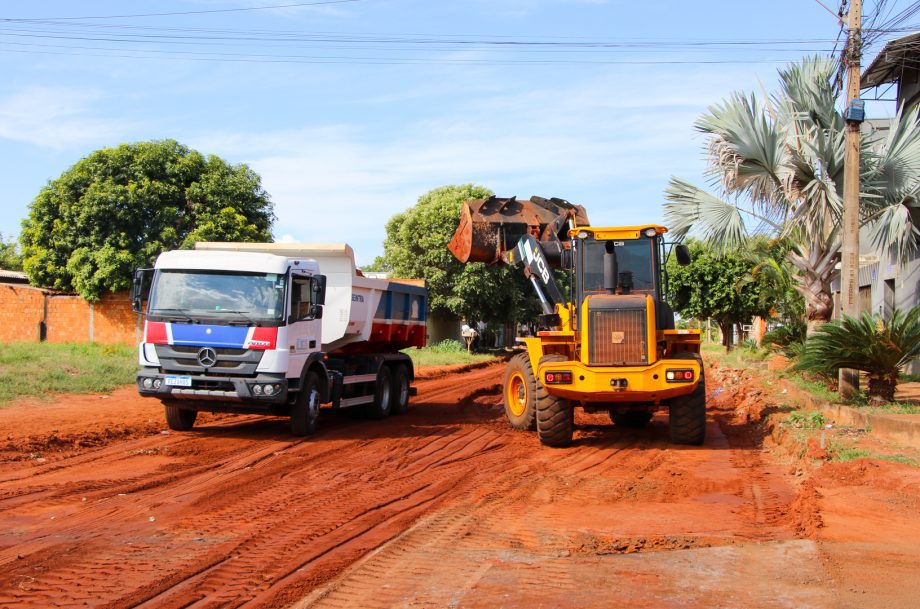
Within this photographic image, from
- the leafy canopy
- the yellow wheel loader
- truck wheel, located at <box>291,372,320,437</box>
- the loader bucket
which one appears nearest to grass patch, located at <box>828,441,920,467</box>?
the yellow wheel loader

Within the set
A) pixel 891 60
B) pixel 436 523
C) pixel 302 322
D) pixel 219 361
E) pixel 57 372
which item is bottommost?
pixel 436 523

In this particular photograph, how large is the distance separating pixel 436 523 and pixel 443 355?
29849 millimetres

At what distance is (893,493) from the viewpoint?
29.6 feet

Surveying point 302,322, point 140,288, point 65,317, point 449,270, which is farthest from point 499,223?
point 449,270

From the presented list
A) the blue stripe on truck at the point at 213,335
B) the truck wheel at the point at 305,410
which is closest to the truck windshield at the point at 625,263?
the truck wheel at the point at 305,410

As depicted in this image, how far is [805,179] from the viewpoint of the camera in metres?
17.0

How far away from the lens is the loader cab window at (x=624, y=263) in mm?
13227

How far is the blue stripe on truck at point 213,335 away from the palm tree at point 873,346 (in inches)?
361

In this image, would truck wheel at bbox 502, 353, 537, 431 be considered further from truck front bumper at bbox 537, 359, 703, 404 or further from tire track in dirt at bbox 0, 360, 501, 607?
truck front bumper at bbox 537, 359, 703, 404

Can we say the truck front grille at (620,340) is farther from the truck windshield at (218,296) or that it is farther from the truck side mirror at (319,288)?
the truck windshield at (218,296)

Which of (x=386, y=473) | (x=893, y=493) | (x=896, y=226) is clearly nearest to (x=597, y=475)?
(x=386, y=473)

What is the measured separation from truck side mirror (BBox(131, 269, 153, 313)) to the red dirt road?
79.5 inches

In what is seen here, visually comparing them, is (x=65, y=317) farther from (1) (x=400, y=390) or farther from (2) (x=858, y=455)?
(2) (x=858, y=455)

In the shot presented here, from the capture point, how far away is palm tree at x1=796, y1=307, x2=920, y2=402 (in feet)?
44.6
